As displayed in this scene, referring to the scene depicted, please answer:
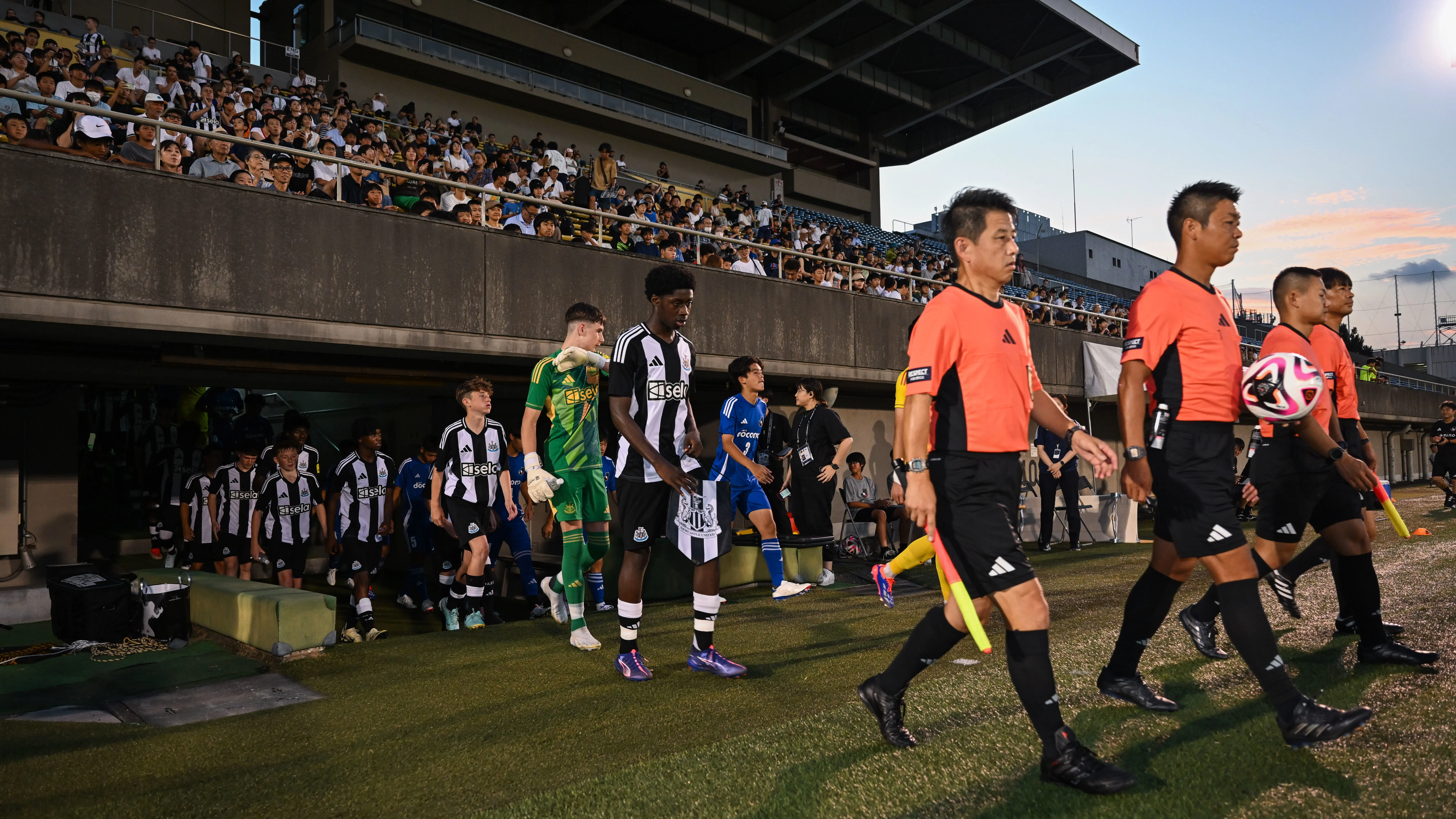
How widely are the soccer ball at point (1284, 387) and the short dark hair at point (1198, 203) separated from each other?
70cm

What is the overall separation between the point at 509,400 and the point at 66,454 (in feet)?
18.8

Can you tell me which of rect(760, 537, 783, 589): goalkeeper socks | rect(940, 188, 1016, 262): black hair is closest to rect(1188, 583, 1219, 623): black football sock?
rect(940, 188, 1016, 262): black hair

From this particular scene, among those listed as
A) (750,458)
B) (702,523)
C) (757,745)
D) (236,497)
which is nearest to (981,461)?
(757,745)

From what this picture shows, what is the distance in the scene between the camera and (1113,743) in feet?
11.2

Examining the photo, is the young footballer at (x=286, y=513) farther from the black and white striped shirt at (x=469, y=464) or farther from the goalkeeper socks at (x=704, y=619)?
the goalkeeper socks at (x=704, y=619)

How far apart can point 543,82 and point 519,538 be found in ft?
66.5

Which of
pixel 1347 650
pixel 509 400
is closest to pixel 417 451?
pixel 509 400

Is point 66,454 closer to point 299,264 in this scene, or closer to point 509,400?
point 299,264

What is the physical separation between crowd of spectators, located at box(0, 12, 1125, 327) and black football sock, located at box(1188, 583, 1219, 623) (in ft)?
13.8

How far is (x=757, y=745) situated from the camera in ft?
12.1

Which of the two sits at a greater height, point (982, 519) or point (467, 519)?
point (982, 519)

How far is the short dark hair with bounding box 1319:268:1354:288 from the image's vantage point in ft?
17.3

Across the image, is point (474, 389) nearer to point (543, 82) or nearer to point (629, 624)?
point (629, 624)

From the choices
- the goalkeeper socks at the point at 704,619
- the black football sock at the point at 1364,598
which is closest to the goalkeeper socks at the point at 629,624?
the goalkeeper socks at the point at 704,619
